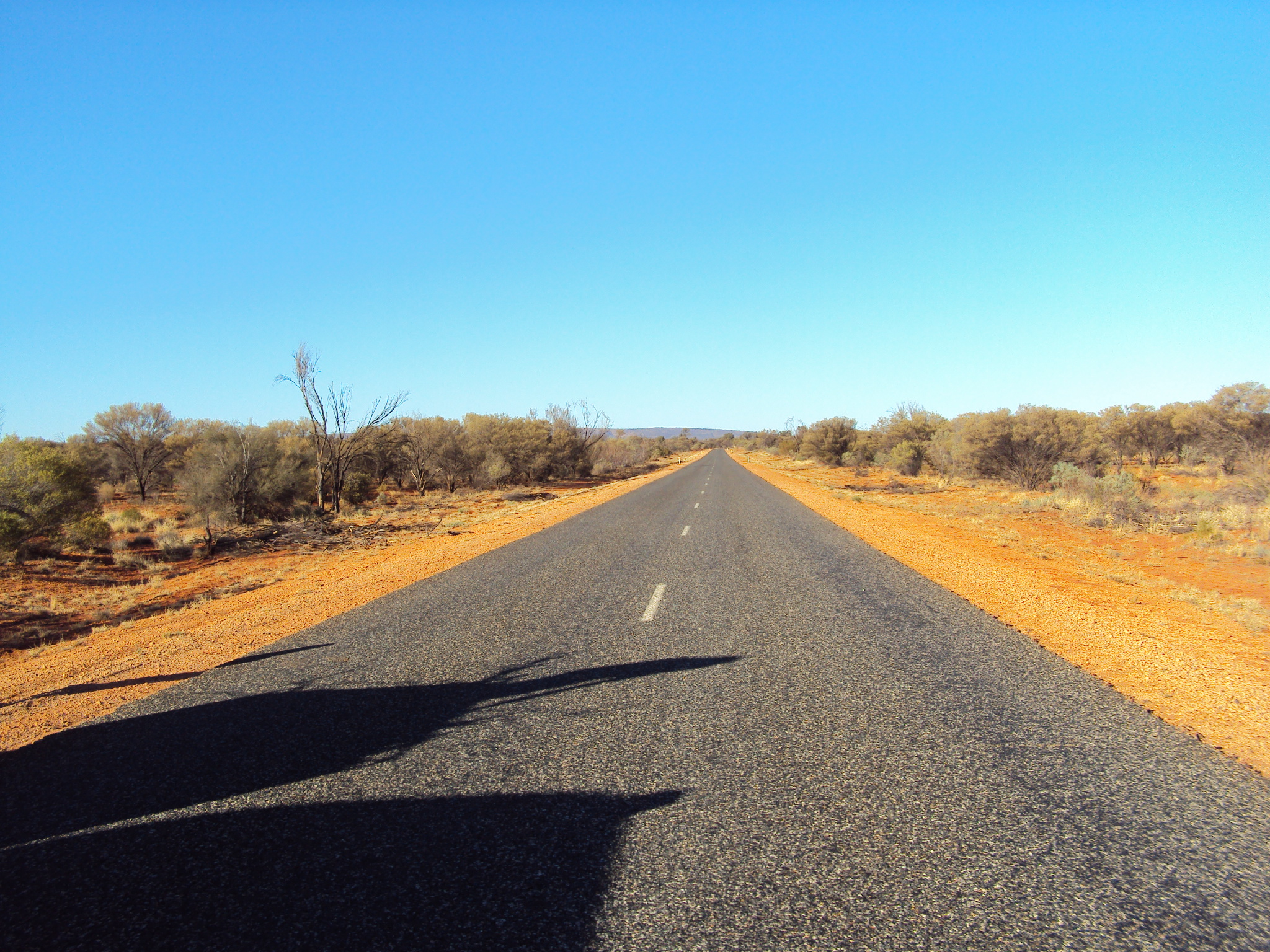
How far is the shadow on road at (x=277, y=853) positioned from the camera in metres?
2.52

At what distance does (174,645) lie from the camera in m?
7.32

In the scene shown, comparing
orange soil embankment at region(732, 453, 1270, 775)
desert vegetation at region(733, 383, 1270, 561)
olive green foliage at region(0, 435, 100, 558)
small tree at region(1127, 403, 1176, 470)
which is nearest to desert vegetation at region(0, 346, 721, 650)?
olive green foliage at region(0, 435, 100, 558)

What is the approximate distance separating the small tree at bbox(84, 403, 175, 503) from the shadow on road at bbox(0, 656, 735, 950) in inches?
1467

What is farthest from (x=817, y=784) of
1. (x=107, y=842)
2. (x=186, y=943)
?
(x=107, y=842)

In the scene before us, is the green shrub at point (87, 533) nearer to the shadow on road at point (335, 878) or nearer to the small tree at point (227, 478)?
the small tree at point (227, 478)

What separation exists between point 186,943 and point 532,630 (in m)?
4.40

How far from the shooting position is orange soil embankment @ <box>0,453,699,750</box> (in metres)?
5.41

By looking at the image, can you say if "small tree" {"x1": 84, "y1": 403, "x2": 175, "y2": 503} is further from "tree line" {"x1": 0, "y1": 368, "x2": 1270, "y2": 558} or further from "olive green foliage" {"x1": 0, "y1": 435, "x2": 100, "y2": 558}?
"olive green foliage" {"x1": 0, "y1": 435, "x2": 100, "y2": 558}

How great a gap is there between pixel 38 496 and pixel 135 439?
22.8m

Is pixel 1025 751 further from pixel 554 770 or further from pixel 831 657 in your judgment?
pixel 554 770

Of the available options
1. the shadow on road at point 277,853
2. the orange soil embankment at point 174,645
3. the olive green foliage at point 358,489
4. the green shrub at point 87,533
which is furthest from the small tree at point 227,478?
the shadow on road at point 277,853

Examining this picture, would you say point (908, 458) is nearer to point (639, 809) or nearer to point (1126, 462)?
point (1126, 462)

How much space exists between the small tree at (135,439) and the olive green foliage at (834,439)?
170 feet

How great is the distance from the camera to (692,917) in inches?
100.0
